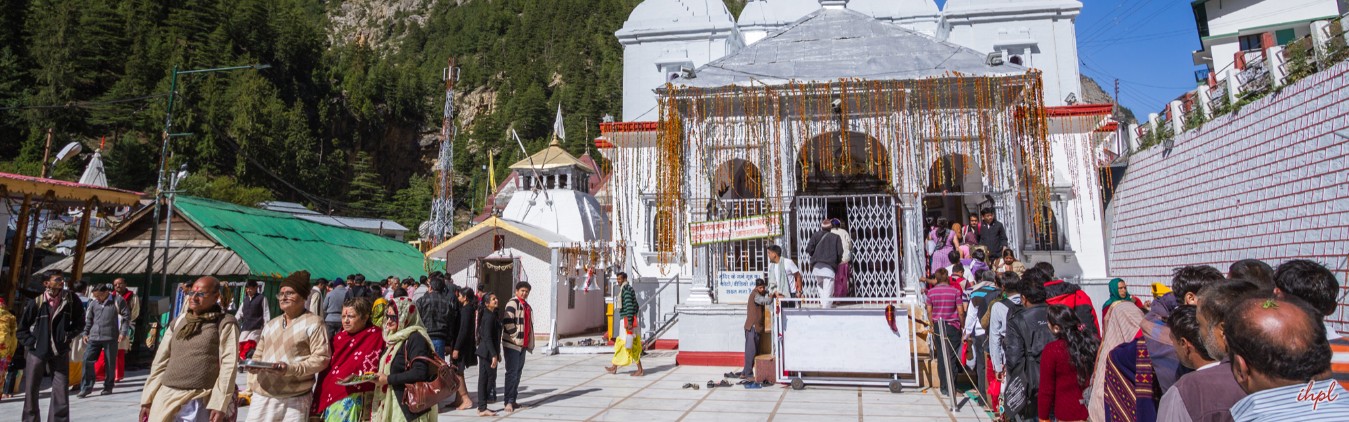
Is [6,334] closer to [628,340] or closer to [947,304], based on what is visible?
[628,340]

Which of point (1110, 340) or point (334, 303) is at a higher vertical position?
point (334, 303)

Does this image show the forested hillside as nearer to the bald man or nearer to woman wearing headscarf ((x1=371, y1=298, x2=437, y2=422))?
woman wearing headscarf ((x1=371, y1=298, x2=437, y2=422))

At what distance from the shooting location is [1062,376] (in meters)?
4.33

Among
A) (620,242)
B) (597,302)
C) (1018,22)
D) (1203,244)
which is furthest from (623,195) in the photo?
(1203,244)

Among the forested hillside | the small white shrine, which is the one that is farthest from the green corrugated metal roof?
the small white shrine

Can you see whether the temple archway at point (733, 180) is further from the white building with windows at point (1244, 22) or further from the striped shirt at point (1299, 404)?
the white building with windows at point (1244, 22)

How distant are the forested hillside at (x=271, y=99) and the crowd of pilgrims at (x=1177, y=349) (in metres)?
19.9

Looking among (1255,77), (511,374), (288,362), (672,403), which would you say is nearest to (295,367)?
(288,362)

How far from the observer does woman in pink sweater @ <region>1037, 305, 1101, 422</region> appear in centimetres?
414

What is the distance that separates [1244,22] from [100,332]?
3235 centimetres

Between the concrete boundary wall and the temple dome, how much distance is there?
11.2 meters

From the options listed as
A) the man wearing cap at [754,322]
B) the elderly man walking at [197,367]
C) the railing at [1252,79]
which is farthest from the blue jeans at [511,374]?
the railing at [1252,79]

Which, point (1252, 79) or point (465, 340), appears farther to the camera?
point (1252, 79)

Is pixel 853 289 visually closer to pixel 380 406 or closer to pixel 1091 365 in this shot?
pixel 1091 365
